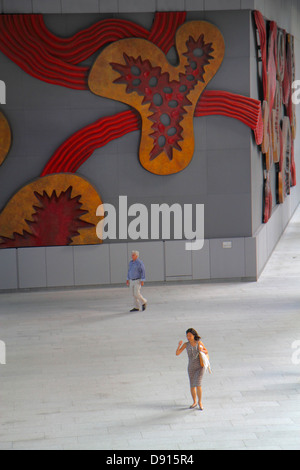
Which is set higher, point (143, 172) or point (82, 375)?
point (143, 172)

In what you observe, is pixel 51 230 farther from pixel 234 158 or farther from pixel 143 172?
pixel 234 158

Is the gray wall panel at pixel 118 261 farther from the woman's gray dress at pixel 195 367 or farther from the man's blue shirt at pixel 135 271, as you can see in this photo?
the woman's gray dress at pixel 195 367

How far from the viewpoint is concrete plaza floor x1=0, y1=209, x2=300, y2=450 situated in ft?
33.2

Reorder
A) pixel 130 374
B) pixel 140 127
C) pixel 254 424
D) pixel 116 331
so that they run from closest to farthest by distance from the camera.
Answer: pixel 254 424
pixel 130 374
pixel 116 331
pixel 140 127

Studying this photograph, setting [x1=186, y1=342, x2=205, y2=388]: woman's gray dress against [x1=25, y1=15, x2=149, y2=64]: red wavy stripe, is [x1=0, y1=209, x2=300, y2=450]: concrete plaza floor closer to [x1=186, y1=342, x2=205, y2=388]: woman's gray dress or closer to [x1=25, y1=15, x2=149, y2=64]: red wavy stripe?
[x1=186, y1=342, x2=205, y2=388]: woman's gray dress

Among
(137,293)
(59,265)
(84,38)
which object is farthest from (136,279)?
(84,38)

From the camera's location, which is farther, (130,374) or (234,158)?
(234,158)

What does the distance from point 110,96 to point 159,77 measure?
153cm

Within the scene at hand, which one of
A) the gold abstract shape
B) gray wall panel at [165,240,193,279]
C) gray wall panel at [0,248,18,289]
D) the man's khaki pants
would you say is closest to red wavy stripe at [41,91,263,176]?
the gold abstract shape

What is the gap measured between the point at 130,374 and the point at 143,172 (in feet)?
30.2

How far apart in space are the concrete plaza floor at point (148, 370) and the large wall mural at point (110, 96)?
221 cm

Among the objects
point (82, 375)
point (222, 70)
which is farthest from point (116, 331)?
point (222, 70)

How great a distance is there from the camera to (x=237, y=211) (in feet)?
70.5

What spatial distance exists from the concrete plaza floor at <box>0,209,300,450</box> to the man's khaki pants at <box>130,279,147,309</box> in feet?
1.14
